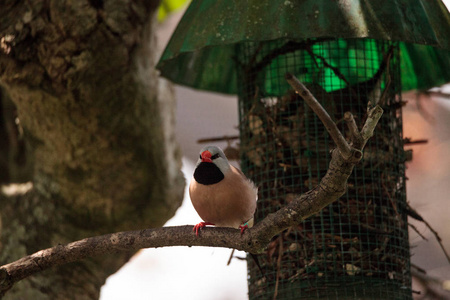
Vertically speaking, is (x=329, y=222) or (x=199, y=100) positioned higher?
(x=199, y=100)

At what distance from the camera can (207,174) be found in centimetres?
452

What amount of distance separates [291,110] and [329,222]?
788 millimetres

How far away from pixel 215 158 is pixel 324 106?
2.55ft

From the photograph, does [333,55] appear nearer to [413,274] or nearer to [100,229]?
[413,274]

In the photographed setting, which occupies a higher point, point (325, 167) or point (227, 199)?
point (325, 167)

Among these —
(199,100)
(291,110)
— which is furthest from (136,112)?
(199,100)

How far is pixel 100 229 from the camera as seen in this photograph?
527cm

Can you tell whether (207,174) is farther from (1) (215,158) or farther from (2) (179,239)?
(2) (179,239)

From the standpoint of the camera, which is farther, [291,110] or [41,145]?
[41,145]

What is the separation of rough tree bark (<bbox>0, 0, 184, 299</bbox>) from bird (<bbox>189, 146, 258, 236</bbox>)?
33.5 inches

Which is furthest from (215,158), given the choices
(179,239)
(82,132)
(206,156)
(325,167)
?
(82,132)

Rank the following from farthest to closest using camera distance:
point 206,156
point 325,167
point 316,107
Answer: point 325,167, point 206,156, point 316,107

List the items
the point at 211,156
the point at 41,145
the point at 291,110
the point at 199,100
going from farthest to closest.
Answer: the point at 199,100 < the point at 41,145 < the point at 291,110 < the point at 211,156

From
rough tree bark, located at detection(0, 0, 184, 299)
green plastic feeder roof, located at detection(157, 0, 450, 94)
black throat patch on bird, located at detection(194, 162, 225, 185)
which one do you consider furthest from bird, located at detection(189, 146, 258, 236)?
rough tree bark, located at detection(0, 0, 184, 299)
